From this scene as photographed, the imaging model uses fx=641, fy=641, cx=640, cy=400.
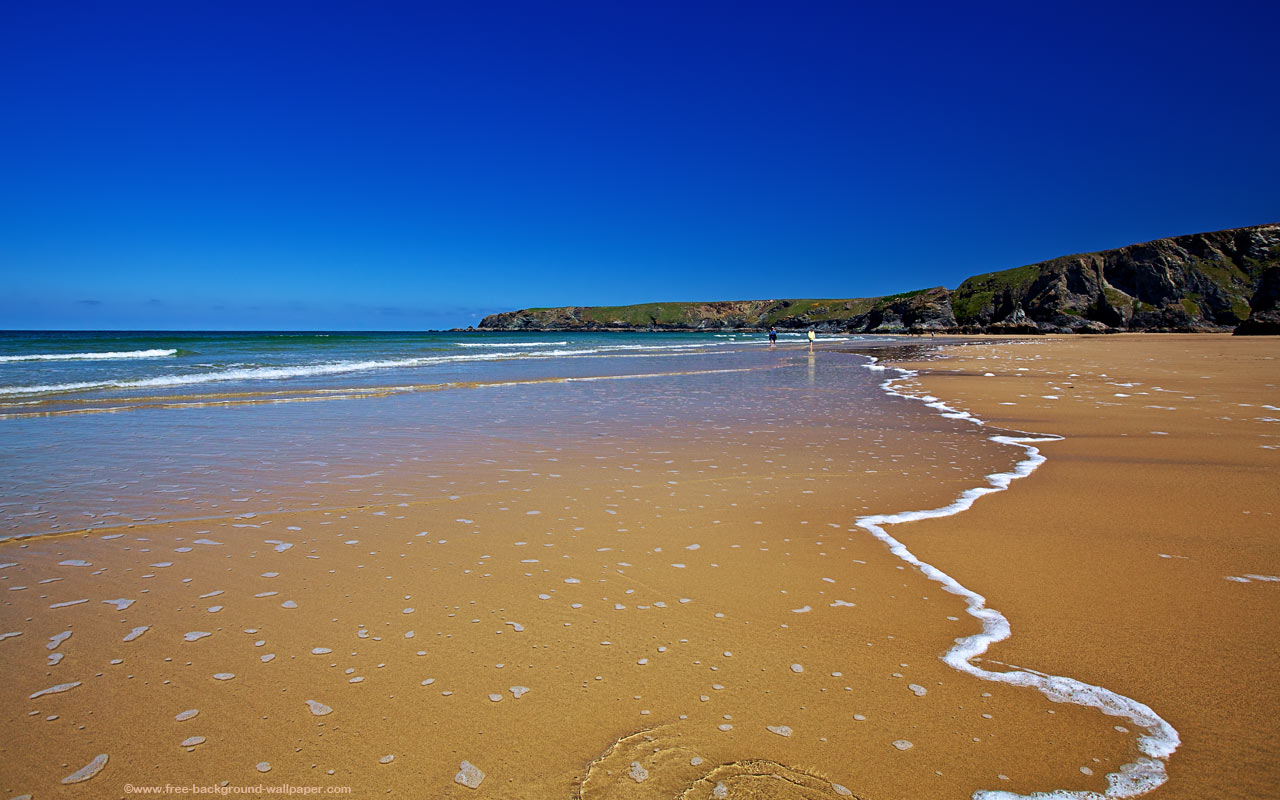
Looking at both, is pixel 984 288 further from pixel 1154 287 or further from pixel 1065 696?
pixel 1065 696

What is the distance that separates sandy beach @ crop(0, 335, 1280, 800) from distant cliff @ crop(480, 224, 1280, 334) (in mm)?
69742

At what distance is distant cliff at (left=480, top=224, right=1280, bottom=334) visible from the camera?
72.6 metres

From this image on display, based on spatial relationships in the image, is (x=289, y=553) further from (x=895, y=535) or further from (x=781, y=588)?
(x=895, y=535)

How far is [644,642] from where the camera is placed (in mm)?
3164

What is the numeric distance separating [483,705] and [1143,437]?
953cm

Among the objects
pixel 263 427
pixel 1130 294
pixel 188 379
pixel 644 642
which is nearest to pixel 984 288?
pixel 1130 294

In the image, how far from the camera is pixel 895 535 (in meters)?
4.81

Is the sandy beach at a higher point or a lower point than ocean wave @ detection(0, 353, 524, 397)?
lower

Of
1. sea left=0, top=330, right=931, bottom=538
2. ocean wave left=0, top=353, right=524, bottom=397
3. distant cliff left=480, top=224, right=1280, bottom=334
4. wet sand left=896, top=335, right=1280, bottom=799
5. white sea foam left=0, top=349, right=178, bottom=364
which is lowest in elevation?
wet sand left=896, top=335, right=1280, bottom=799

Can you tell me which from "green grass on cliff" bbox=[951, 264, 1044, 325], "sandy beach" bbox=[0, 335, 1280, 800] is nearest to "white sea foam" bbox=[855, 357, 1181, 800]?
"sandy beach" bbox=[0, 335, 1280, 800]

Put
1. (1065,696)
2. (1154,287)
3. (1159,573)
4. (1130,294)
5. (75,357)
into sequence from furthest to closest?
(1130,294), (1154,287), (75,357), (1159,573), (1065,696)

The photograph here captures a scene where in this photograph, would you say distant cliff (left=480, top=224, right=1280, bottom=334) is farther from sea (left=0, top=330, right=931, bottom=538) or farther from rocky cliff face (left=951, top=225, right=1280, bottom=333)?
sea (left=0, top=330, right=931, bottom=538)

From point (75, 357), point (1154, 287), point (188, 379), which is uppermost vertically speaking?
point (1154, 287)

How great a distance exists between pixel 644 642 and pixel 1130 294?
103 metres
